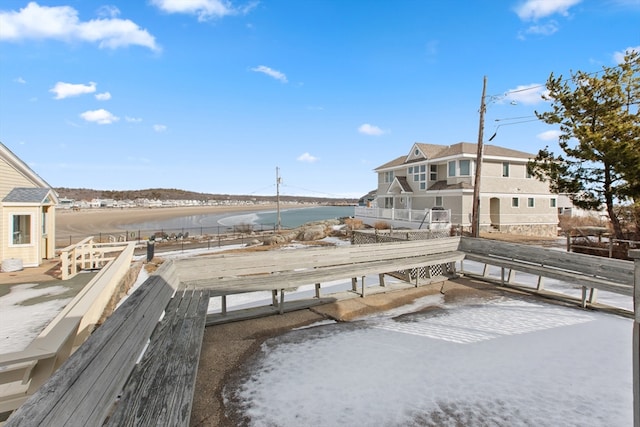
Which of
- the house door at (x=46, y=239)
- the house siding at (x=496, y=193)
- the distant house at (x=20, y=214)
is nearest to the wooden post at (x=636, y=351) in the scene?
the distant house at (x=20, y=214)

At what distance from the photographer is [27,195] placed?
48.4 ft

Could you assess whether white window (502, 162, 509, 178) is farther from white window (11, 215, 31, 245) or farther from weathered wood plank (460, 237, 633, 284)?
white window (11, 215, 31, 245)

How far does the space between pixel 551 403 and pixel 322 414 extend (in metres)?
2.30

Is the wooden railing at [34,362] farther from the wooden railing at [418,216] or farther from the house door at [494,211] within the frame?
the house door at [494,211]

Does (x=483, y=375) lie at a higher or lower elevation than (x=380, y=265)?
lower

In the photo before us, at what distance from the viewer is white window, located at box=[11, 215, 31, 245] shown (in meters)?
14.2

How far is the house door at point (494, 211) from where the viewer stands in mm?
27328

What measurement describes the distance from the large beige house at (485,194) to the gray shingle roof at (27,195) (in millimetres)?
22056

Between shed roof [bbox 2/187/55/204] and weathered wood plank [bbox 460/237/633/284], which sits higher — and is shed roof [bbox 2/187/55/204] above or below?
above

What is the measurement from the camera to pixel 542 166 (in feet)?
55.6

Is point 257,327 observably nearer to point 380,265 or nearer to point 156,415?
point 380,265

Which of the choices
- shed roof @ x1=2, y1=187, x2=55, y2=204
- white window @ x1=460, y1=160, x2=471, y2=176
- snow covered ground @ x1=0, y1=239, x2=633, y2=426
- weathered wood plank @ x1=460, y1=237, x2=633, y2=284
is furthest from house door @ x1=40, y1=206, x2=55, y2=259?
white window @ x1=460, y1=160, x2=471, y2=176

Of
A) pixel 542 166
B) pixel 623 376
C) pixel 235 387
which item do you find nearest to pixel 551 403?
pixel 623 376

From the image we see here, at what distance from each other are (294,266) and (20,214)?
1458 cm
